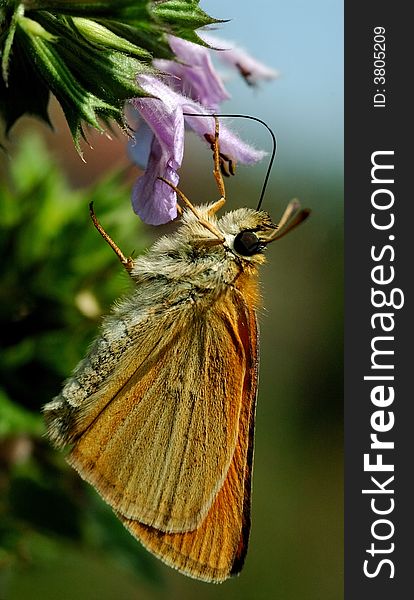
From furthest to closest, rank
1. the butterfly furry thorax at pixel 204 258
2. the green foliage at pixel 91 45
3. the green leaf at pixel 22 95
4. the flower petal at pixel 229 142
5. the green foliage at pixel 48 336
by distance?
the green foliage at pixel 48 336
the butterfly furry thorax at pixel 204 258
the flower petal at pixel 229 142
the green leaf at pixel 22 95
the green foliage at pixel 91 45

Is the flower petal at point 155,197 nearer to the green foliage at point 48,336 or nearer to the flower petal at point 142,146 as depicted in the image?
the flower petal at point 142,146

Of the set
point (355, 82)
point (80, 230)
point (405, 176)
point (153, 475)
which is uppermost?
point (355, 82)

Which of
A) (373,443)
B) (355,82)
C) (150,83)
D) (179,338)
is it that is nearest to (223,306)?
(179,338)

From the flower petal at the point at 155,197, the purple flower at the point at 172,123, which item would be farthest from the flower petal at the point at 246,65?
the flower petal at the point at 155,197

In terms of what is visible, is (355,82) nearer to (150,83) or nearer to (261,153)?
(261,153)

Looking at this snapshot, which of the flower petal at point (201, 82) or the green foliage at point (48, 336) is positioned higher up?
the flower petal at point (201, 82)

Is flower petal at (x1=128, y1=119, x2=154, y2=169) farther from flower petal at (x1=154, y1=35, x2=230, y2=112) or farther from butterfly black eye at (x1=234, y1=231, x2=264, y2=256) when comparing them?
butterfly black eye at (x1=234, y1=231, x2=264, y2=256)
